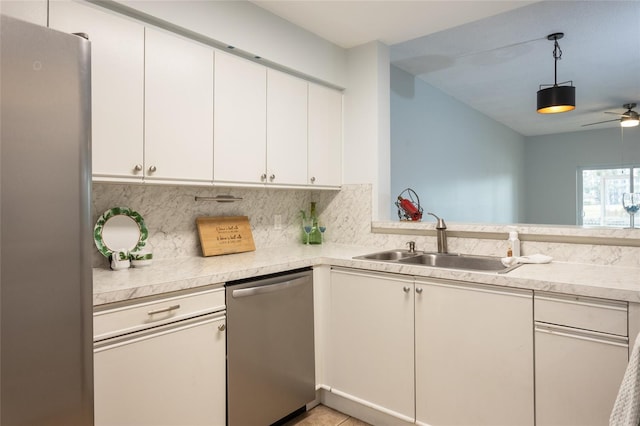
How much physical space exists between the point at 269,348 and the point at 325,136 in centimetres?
154

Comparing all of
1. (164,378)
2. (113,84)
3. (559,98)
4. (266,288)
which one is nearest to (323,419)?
(266,288)

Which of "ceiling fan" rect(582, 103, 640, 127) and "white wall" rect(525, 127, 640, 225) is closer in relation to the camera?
"ceiling fan" rect(582, 103, 640, 127)

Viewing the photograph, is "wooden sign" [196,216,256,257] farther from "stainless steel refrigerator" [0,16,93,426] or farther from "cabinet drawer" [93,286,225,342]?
"stainless steel refrigerator" [0,16,93,426]

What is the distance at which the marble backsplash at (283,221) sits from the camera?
196 cm

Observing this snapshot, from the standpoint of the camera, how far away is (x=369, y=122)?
9.28 ft

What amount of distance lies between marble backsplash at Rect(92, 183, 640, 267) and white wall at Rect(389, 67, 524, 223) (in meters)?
0.97

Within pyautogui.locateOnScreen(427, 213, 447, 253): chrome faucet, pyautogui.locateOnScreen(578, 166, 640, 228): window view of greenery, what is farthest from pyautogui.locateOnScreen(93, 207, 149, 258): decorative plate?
pyautogui.locateOnScreen(578, 166, 640, 228): window view of greenery

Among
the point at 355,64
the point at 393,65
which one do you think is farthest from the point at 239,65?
the point at 393,65

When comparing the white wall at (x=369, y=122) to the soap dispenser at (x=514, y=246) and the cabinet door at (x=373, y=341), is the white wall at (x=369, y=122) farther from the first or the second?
the soap dispenser at (x=514, y=246)

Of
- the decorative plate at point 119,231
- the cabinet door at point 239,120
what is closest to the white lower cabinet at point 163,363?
the decorative plate at point 119,231

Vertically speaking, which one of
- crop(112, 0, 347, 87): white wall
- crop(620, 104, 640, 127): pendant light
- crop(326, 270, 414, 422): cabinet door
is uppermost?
crop(620, 104, 640, 127): pendant light

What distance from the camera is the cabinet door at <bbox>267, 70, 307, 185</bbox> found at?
7.95ft

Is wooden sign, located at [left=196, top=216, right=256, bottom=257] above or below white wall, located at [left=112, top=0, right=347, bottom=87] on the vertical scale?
below

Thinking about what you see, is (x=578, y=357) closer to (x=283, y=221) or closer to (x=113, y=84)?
(x=283, y=221)
